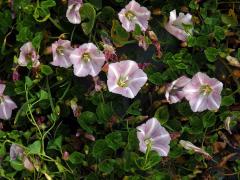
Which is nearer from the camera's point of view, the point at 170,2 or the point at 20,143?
the point at 20,143

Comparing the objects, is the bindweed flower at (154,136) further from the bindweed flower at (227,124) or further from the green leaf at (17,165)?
the green leaf at (17,165)

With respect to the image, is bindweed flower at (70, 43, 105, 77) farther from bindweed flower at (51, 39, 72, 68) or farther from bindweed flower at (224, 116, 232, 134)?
bindweed flower at (224, 116, 232, 134)

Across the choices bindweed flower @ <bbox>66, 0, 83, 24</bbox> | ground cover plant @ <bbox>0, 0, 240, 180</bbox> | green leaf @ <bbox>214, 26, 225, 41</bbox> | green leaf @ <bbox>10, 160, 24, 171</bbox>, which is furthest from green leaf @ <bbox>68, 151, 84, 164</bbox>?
Result: green leaf @ <bbox>214, 26, 225, 41</bbox>

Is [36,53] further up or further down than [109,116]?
further up

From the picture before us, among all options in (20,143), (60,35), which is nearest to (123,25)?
(60,35)

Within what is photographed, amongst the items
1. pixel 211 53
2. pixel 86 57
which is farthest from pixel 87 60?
pixel 211 53

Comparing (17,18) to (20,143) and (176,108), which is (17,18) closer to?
(20,143)
